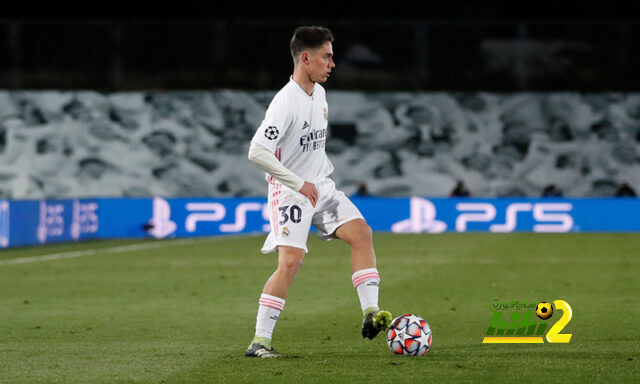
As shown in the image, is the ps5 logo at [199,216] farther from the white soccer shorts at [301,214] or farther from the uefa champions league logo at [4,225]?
the white soccer shorts at [301,214]

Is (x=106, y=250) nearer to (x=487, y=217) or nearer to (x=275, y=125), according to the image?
(x=487, y=217)

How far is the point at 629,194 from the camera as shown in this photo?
35219 mm

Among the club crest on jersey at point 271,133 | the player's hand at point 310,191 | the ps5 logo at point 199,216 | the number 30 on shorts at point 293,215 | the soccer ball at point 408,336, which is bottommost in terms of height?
the soccer ball at point 408,336

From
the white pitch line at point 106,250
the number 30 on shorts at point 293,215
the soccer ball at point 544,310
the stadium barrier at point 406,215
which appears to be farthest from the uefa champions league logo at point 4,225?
the soccer ball at point 544,310

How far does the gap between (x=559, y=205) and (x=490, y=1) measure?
11897mm

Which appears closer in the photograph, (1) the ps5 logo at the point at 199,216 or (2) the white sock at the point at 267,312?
(2) the white sock at the point at 267,312

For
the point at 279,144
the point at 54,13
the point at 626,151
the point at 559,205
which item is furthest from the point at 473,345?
the point at 54,13

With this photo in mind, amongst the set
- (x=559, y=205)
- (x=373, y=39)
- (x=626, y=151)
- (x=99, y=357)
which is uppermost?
(x=373, y=39)

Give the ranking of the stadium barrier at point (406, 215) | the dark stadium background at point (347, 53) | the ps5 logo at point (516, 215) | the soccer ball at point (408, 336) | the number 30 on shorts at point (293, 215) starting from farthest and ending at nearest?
the dark stadium background at point (347, 53)
the ps5 logo at point (516, 215)
the stadium barrier at point (406, 215)
the number 30 on shorts at point (293, 215)
the soccer ball at point (408, 336)

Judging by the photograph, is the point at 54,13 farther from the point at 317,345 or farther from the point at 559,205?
the point at 317,345

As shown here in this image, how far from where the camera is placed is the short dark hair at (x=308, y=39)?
779 cm

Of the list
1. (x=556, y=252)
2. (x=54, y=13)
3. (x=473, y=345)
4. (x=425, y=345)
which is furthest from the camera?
(x=54, y=13)

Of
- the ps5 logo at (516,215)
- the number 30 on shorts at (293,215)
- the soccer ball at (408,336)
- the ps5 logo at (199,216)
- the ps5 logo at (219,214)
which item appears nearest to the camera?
the soccer ball at (408,336)

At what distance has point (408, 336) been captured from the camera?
7.75 meters
